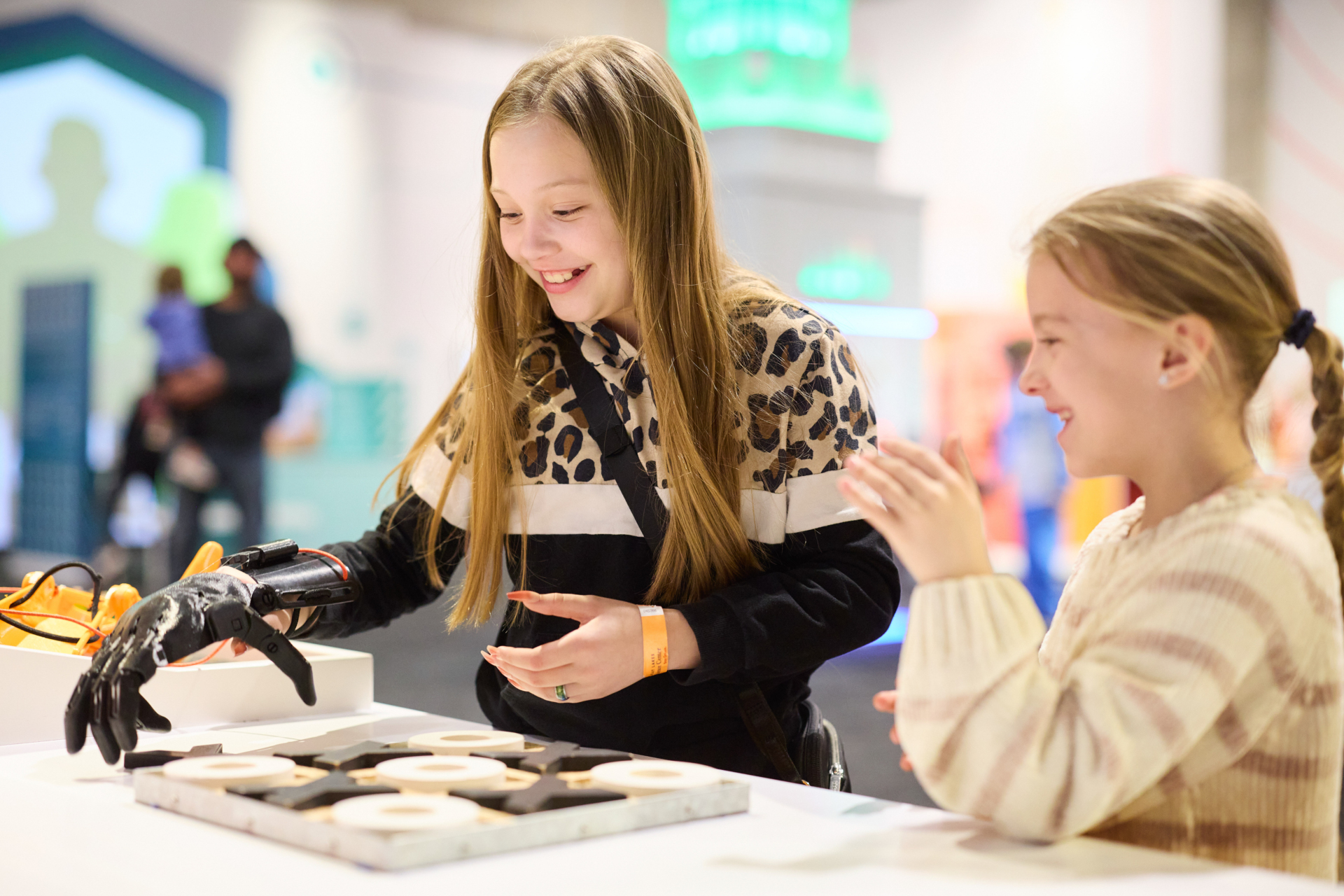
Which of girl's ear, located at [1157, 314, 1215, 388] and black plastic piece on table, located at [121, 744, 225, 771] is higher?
girl's ear, located at [1157, 314, 1215, 388]

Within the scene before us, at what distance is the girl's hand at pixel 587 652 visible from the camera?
108 cm

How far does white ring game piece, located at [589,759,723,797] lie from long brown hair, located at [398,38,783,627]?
1.10 ft

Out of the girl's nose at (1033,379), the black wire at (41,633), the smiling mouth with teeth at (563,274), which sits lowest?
the black wire at (41,633)

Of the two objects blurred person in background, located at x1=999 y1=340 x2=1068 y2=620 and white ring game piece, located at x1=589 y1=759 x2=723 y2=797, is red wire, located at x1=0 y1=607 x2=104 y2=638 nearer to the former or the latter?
white ring game piece, located at x1=589 y1=759 x2=723 y2=797

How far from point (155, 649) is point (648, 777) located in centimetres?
46

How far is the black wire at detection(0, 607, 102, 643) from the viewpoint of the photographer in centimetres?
127

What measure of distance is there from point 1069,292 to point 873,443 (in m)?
0.46

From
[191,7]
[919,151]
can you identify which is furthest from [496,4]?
[919,151]

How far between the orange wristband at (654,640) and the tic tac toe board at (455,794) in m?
0.15

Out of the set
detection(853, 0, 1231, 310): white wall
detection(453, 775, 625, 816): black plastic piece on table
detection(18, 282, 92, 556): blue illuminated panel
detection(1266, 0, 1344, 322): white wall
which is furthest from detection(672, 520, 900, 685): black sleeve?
detection(1266, 0, 1344, 322): white wall

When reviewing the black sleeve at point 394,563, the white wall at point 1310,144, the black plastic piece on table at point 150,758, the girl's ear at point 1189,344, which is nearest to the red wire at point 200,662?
the black sleeve at point 394,563

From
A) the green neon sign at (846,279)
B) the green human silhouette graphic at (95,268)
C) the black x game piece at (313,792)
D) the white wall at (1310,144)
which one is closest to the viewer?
the black x game piece at (313,792)

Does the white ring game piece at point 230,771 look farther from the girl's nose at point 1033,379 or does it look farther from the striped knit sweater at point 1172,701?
the girl's nose at point 1033,379

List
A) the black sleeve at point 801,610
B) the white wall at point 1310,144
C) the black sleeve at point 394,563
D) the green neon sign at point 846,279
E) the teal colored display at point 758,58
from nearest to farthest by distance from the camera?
the black sleeve at point 801,610
the black sleeve at point 394,563
the teal colored display at point 758,58
the green neon sign at point 846,279
the white wall at point 1310,144
